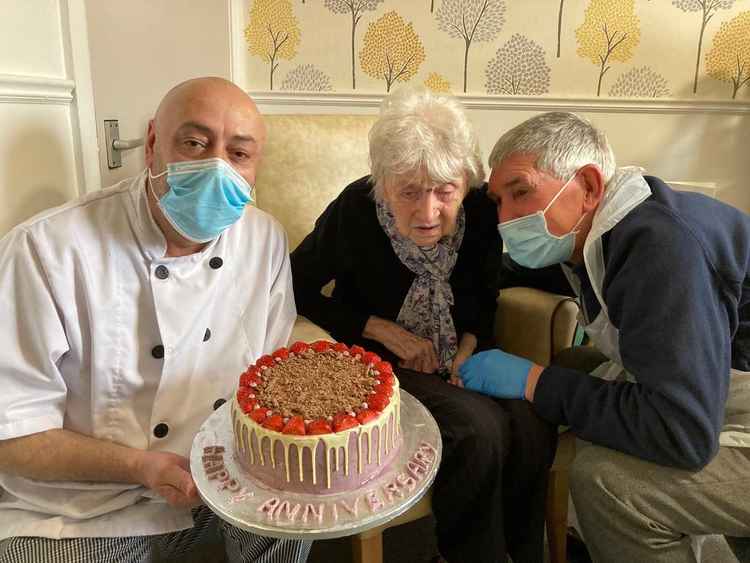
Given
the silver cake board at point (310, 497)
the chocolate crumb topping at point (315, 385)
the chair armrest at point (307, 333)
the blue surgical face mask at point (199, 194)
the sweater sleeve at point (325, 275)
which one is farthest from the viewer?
the sweater sleeve at point (325, 275)

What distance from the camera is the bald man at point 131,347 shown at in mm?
1074

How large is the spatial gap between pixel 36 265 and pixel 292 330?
0.63 meters

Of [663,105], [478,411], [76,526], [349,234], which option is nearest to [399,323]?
[349,234]

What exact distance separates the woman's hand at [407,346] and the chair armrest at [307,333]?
141 mm

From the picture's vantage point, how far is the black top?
5.26 ft

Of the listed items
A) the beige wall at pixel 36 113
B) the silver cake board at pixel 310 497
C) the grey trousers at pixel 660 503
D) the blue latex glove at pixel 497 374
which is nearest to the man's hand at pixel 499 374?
the blue latex glove at pixel 497 374

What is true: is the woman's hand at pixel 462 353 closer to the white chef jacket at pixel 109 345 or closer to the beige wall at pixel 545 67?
the white chef jacket at pixel 109 345

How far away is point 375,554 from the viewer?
1361mm

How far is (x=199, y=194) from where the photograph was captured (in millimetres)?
1169

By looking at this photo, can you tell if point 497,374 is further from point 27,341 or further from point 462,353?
point 27,341

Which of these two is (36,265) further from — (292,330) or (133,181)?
(292,330)

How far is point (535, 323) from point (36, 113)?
55.0 inches

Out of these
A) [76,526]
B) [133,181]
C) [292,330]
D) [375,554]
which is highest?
[133,181]

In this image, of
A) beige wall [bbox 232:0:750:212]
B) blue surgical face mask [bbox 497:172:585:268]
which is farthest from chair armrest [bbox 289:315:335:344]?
beige wall [bbox 232:0:750:212]
